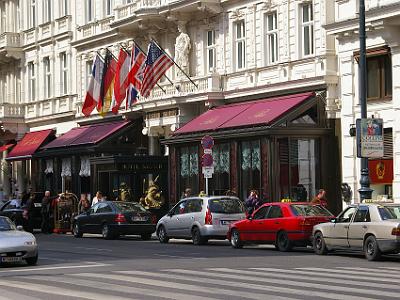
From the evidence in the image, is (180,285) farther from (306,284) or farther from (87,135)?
(87,135)

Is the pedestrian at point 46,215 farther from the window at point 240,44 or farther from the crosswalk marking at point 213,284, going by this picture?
the crosswalk marking at point 213,284

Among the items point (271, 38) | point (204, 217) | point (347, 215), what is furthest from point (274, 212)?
point (271, 38)

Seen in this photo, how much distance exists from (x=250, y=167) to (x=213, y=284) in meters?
21.3

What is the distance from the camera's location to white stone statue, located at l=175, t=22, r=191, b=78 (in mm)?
45406

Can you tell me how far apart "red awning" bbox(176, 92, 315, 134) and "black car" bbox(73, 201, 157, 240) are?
5.03 meters

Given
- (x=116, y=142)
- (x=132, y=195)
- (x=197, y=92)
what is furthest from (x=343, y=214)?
(x=116, y=142)

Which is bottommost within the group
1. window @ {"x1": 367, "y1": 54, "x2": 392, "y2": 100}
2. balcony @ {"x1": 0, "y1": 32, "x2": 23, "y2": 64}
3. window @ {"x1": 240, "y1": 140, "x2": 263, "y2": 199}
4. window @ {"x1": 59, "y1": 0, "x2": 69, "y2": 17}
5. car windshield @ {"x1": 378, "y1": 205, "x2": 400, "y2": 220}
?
car windshield @ {"x1": 378, "y1": 205, "x2": 400, "y2": 220}

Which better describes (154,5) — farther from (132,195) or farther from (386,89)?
(386,89)

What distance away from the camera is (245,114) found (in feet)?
133

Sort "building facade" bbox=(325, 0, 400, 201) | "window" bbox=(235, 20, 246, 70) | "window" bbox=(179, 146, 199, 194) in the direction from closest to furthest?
"building facade" bbox=(325, 0, 400, 201)
"window" bbox=(235, 20, 246, 70)
"window" bbox=(179, 146, 199, 194)

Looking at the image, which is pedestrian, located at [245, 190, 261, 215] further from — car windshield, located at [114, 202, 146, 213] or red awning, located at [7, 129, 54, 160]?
red awning, located at [7, 129, 54, 160]

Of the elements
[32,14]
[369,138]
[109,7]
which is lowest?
[369,138]

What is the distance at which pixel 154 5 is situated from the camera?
46281 millimetres

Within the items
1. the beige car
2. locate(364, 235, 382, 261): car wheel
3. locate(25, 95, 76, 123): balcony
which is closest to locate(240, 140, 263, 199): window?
the beige car
